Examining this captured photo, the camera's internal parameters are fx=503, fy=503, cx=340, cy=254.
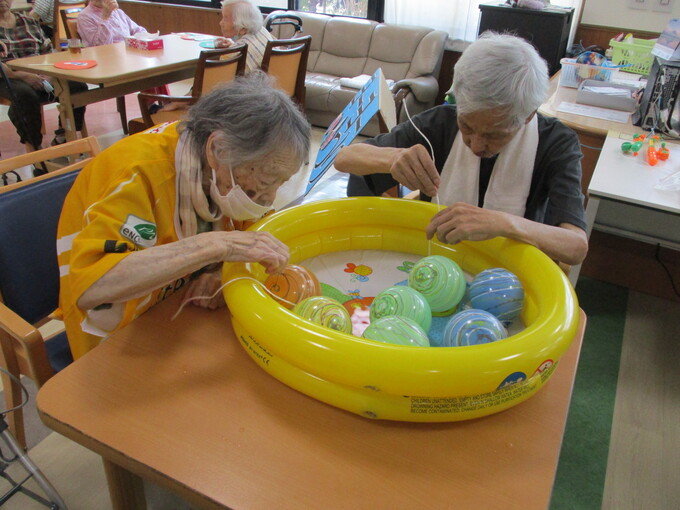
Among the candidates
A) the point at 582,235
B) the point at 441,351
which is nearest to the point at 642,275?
the point at 582,235

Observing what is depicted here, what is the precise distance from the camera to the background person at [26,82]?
4176mm

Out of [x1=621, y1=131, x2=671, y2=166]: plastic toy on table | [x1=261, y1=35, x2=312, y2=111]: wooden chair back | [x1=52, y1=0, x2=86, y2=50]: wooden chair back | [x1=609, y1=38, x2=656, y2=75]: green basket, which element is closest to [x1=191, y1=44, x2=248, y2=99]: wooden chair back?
[x1=261, y1=35, x2=312, y2=111]: wooden chair back

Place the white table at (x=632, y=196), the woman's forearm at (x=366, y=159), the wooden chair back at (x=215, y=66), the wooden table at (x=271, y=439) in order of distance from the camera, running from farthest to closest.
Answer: the wooden chair back at (x=215, y=66), the white table at (x=632, y=196), the woman's forearm at (x=366, y=159), the wooden table at (x=271, y=439)

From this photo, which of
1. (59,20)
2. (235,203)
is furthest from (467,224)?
(59,20)

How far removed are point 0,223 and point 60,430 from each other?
0.72 m

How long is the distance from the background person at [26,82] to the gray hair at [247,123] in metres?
3.54

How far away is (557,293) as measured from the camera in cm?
114

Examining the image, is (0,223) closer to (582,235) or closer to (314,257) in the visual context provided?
(314,257)

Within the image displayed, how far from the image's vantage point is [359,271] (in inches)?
58.2

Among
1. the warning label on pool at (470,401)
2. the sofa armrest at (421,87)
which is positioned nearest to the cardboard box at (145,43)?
the sofa armrest at (421,87)

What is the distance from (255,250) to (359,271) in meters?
0.42

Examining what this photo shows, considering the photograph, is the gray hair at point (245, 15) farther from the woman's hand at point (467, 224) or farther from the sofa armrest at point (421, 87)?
the woman's hand at point (467, 224)

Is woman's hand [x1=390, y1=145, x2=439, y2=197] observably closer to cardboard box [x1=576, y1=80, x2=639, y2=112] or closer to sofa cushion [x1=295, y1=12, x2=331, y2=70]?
cardboard box [x1=576, y1=80, x2=639, y2=112]

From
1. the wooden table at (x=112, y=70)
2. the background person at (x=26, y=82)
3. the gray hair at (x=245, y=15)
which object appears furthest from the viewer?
the gray hair at (x=245, y=15)
